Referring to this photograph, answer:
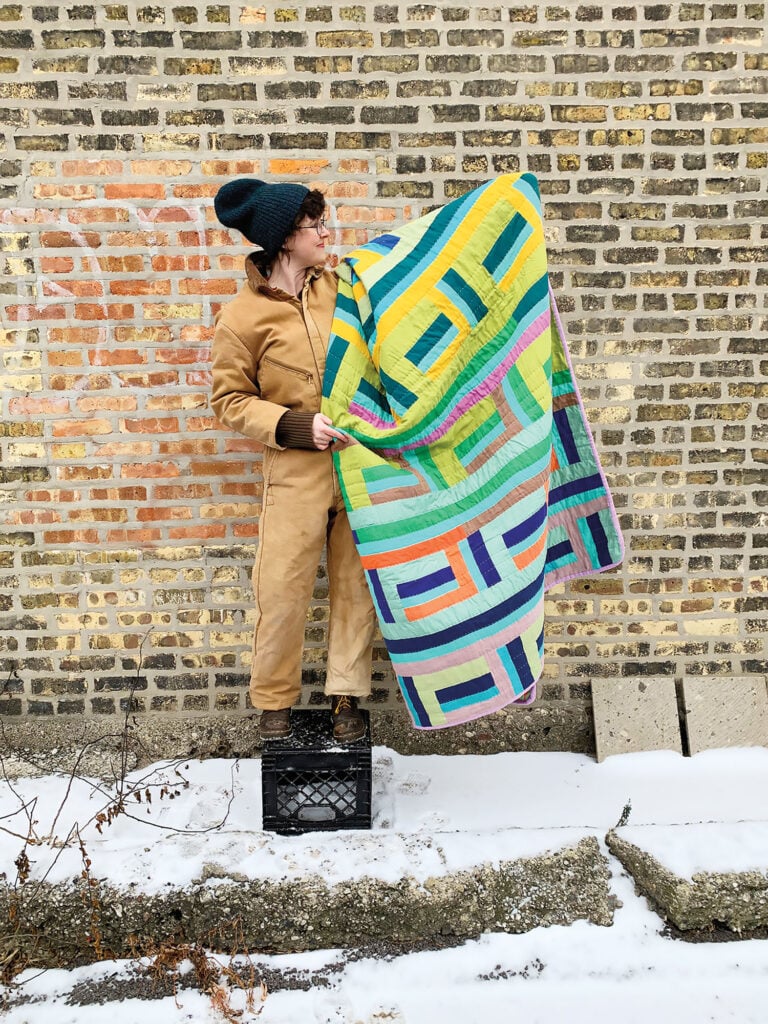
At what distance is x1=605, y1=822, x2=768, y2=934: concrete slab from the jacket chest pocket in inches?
64.4

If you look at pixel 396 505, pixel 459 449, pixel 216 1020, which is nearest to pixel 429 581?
pixel 396 505

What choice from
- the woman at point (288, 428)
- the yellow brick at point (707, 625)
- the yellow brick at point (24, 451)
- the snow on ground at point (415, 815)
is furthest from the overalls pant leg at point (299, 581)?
the yellow brick at point (707, 625)

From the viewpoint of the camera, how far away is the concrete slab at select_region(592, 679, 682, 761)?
10.1 feet

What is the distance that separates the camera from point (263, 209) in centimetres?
233

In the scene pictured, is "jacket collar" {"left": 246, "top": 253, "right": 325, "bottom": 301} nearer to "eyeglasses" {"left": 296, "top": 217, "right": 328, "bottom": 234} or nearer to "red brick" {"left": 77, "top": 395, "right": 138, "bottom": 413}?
"eyeglasses" {"left": 296, "top": 217, "right": 328, "bottom": 234}

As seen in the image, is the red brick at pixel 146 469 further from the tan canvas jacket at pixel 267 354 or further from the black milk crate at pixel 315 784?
the black milk crate at pixel 315 784

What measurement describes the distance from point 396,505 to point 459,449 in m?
0.28

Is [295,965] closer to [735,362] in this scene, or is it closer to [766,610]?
[766,610]

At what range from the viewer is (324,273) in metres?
2.52

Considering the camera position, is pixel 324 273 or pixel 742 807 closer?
pixel 324 273

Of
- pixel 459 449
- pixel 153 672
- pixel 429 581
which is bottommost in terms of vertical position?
pixel 153 672

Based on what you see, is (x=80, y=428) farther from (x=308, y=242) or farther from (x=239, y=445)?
(x=308, y=242)

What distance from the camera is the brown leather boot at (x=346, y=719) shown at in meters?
2.52

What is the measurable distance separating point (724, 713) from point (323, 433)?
2.01 meters
